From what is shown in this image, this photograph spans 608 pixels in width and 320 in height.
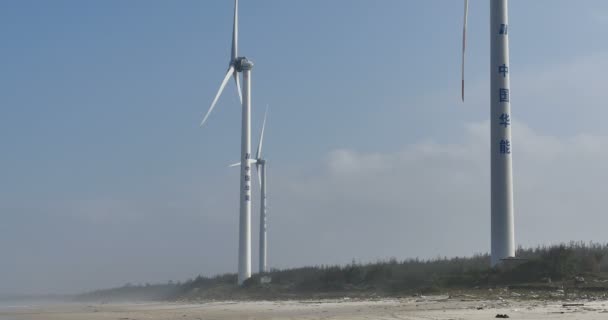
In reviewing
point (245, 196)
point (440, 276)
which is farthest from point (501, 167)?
point (245, 196)

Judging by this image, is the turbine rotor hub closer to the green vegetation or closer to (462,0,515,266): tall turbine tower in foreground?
the green vegetation

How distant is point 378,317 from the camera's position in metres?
21.4

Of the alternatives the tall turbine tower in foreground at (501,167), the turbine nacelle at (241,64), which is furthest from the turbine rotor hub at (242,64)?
the tall turbine tower in foreground at (501,167)

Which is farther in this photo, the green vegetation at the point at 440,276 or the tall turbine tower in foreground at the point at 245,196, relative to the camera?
the tall turbine tower in foreground at the point at 245,196

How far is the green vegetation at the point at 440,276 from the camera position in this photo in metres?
33.0

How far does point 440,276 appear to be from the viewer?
38.3 meters

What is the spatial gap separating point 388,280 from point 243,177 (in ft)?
65.7

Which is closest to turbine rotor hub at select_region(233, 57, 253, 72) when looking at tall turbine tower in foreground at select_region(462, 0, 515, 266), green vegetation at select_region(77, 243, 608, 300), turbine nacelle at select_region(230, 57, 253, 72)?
turbine nacelle at select_region(230, 57, 253, 72)

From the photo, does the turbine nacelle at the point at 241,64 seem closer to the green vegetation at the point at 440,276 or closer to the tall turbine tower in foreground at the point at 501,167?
the green vegetation at the point at 440,276

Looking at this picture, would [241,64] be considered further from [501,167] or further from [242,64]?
[501,167]

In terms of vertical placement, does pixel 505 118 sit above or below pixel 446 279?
above

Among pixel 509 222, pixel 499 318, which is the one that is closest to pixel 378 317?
pixel 499 318

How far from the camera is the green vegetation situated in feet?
108

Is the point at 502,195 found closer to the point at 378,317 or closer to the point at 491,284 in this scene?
the point at 491,284
